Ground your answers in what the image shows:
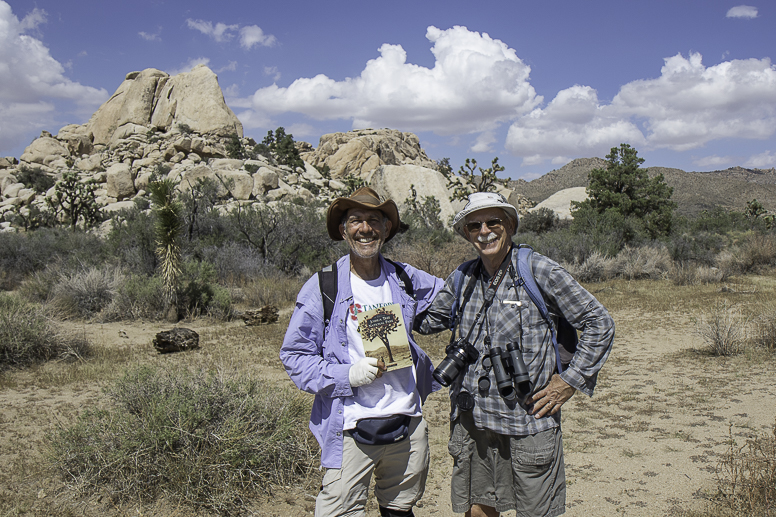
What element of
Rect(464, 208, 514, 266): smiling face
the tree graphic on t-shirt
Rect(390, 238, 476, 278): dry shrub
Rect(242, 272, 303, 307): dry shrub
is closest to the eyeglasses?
Rect(464, 208, 514, 266): smiling face

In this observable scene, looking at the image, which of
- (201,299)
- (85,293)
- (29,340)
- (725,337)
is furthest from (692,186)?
(29,340)

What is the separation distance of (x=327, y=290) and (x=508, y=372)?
913 millimetres

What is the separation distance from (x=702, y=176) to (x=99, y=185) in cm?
7642

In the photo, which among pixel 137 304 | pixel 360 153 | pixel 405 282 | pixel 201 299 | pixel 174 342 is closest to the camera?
pixel 405 282

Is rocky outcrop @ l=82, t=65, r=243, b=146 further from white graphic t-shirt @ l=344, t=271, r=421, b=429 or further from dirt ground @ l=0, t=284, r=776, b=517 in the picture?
white graphic t-shirt @ l=344, t=271, r=421, b=429

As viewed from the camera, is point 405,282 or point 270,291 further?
point 270,291

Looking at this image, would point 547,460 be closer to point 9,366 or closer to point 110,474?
point 110,474

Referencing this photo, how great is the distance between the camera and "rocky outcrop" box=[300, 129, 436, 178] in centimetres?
6869

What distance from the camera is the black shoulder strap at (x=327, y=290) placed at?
2.26 metres

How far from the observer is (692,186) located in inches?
2505

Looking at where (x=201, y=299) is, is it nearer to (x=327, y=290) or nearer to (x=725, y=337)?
(x=327, y=290)

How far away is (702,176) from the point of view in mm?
68812

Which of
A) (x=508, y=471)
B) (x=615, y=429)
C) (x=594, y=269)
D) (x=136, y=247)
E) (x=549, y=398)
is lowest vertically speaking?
(x=615, y=429)

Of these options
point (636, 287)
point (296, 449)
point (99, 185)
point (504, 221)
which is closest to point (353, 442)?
point (504, 221)
